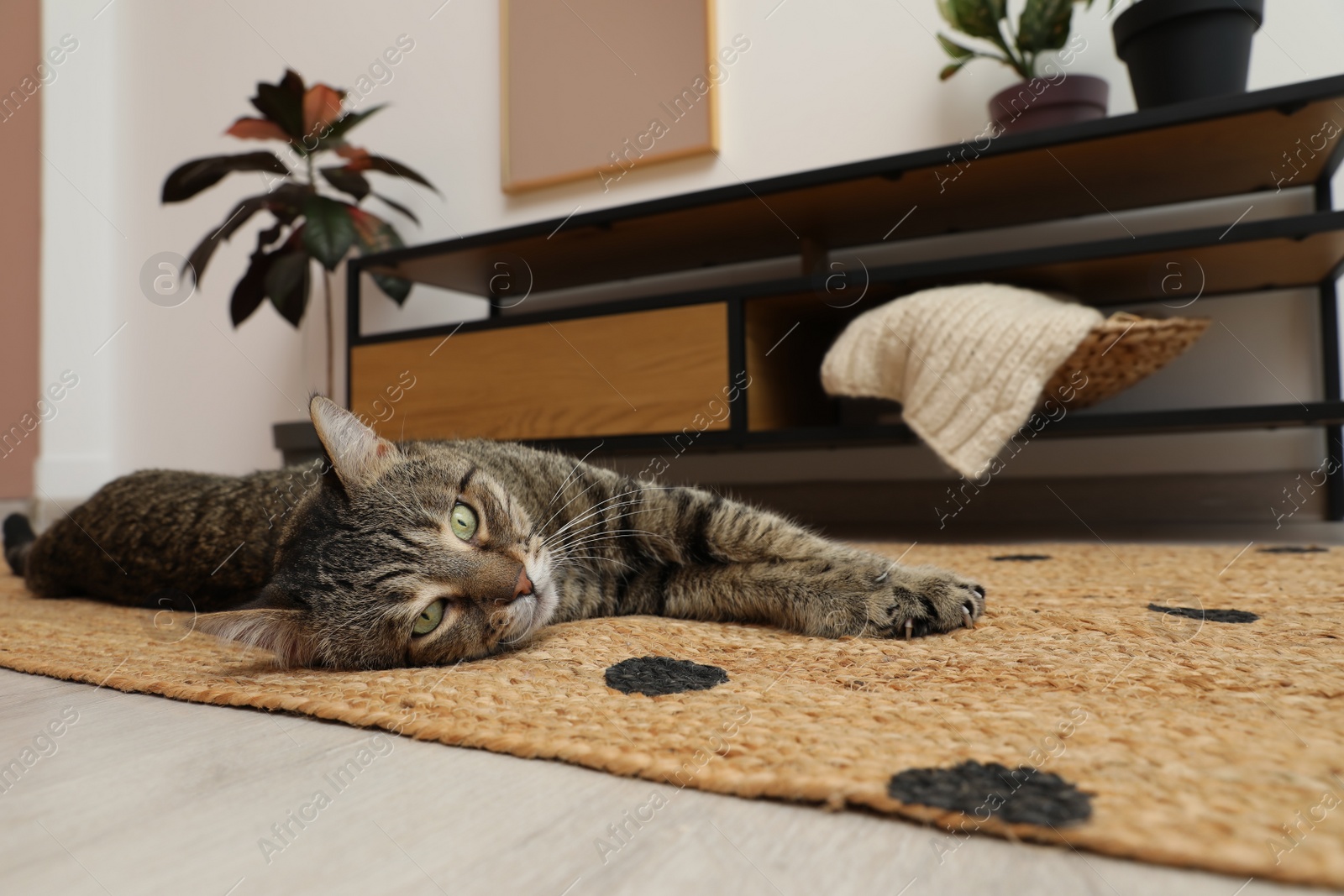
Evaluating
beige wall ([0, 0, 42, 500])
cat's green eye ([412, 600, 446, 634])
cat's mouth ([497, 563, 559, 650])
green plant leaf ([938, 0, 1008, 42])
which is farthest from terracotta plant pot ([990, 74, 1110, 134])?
beige wall ([0, 0, 42, 500])

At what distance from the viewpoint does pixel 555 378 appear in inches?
81.5

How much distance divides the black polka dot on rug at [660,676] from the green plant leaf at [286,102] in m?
2.22

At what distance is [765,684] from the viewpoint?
692 mm

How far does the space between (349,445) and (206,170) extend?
1970 mm

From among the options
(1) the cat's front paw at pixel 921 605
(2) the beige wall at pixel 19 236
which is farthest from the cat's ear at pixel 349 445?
(2) the beige wall at pixel 19 236

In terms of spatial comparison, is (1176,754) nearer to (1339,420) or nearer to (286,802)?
(286,802)

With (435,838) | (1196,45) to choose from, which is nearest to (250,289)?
(435,838)

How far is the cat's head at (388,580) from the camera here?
79 centimetres

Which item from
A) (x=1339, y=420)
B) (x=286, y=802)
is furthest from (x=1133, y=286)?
(x=286, y=802)

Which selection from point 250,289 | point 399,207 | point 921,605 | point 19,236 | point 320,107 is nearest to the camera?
point 921,605

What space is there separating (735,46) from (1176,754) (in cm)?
230

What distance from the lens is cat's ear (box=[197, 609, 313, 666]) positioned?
75 centimetres

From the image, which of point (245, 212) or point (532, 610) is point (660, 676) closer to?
point (532, 610)

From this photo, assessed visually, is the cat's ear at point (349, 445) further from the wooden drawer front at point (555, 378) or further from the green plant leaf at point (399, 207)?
the green plant leaf at point (399, 207)
